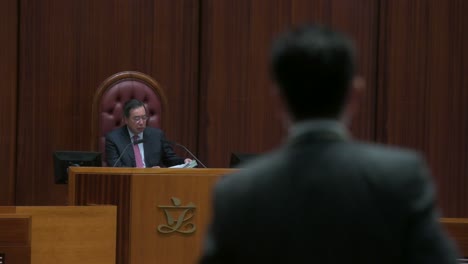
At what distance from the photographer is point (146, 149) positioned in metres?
5.91

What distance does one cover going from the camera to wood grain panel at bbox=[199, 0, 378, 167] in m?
7.09

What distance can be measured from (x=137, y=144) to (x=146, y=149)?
0.20 ft

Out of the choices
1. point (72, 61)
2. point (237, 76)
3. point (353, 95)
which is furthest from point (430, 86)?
point (353, 95)

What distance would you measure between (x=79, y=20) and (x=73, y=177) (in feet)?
7.88

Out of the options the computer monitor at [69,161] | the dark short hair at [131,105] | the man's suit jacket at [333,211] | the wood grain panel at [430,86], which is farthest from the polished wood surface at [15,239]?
the wood grain panel at [430,86]

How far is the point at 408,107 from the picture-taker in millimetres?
7266


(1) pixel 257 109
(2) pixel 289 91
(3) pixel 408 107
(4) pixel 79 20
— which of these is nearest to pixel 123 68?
(4) pixel 79 20

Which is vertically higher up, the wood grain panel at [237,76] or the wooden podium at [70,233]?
the wood grain panel at [237,76]

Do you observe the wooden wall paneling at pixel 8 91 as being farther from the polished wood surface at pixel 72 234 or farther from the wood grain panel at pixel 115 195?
the polished wood surface at pixel 72 234

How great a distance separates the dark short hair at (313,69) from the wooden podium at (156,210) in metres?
3.33

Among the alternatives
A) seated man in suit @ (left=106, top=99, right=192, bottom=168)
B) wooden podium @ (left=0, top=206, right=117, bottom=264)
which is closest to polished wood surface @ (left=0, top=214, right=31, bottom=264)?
wooden podium @ (left=0, top=206, right=117, bottom=264)

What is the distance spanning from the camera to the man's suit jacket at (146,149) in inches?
231

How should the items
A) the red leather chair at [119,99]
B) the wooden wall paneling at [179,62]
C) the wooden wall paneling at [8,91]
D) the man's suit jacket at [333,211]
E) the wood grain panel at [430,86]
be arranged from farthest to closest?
the wood grain panel at [430,86], the wooden wall paneling at [179,62], the wooden wall paneling at [8,91], the red leather chair at [119,99], the man's suit jacket at [333,211]

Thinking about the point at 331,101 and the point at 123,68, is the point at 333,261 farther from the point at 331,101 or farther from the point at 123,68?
the point at 123,68
